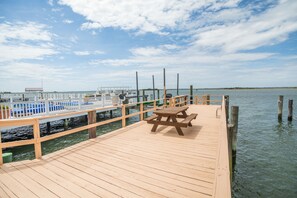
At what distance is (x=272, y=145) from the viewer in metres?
10.1

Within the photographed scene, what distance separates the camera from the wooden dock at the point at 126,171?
252cm

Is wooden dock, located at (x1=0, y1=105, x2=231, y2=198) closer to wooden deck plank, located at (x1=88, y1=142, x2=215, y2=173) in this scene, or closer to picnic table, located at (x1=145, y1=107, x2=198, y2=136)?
wooden deck plank, located at (x1=88, y1=142, x2=215, y2=173)

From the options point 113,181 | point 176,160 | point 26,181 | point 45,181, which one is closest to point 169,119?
point 176,160

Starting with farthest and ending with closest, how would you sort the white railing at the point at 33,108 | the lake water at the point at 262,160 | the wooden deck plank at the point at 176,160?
the white railing at the point at 33,108, the lake water at the point at 262,160, the wooden deck plank at the point at 176,160

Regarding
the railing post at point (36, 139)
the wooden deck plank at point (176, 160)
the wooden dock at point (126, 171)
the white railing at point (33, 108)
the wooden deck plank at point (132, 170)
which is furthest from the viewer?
the white railing at point (33, 108)

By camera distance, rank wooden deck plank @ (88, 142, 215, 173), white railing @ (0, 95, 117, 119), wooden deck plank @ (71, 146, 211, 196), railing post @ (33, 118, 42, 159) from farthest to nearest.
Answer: white railing @ (0, 95, 117, 119), railing post @ (33, 118, 42, 159), wooden deck plank @ (88, 142, 215, 173), wooden deck plank @ (71, 146, 211, 196)

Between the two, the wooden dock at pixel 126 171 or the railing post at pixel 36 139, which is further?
the railing post at pixel 36 139

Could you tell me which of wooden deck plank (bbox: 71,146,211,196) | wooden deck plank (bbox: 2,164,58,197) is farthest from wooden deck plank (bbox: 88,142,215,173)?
wooden deck plank (bbox: 2,164,58,197)

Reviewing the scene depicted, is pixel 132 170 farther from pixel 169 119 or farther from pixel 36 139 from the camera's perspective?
pixel 169 119

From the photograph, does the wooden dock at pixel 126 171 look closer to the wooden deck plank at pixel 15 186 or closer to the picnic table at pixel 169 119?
the wooden deck plank at pixel 15 186

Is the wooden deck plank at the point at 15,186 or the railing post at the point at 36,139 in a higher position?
the railing post at the point at 36,139

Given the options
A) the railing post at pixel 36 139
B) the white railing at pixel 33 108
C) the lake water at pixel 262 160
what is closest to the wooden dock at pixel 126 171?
the railing post at pixel 36 139

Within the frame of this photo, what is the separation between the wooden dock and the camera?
2.52 meters

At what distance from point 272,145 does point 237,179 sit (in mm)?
5359
